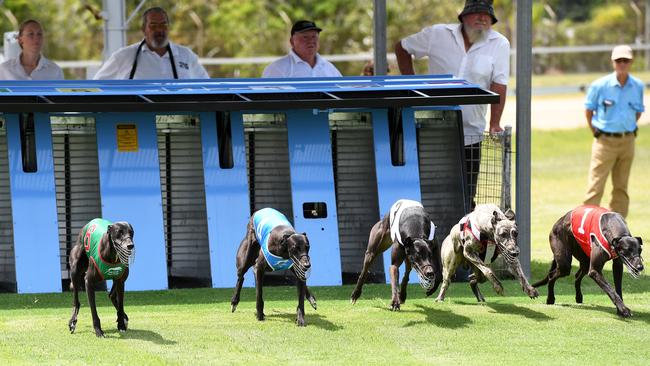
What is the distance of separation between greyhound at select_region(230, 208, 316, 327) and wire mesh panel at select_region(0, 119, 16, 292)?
6.79 feet

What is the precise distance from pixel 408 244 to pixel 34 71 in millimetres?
5441

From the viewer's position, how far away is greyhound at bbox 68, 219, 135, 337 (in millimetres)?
7121

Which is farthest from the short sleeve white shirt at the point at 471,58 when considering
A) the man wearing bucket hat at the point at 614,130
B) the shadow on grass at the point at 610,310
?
the man wearing bucket hat at the point at 614,130

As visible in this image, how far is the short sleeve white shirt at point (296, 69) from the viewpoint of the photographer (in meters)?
11.0

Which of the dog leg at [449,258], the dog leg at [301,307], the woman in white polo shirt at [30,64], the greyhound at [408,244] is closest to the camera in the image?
the greyhound at [408,244]

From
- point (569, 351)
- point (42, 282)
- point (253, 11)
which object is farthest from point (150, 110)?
point (253, 11)

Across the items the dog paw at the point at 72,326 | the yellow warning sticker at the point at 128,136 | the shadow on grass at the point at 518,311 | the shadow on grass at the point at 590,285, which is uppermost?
the yellow warning sticker at the point at 128,136

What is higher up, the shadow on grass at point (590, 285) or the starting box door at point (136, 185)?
the starting box door at point (136, 185)

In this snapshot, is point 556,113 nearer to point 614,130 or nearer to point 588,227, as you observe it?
point 614,130

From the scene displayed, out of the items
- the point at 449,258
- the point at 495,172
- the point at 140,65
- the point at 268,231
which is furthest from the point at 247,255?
the point at 140,65

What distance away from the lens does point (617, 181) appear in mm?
14227

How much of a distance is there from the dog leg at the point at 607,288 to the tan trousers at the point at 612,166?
19.6 ft

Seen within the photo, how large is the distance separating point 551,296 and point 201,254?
2663mm

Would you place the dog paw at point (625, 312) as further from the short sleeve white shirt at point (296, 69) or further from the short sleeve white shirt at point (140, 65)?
the short sleeve white shirt at point (140, 65)
